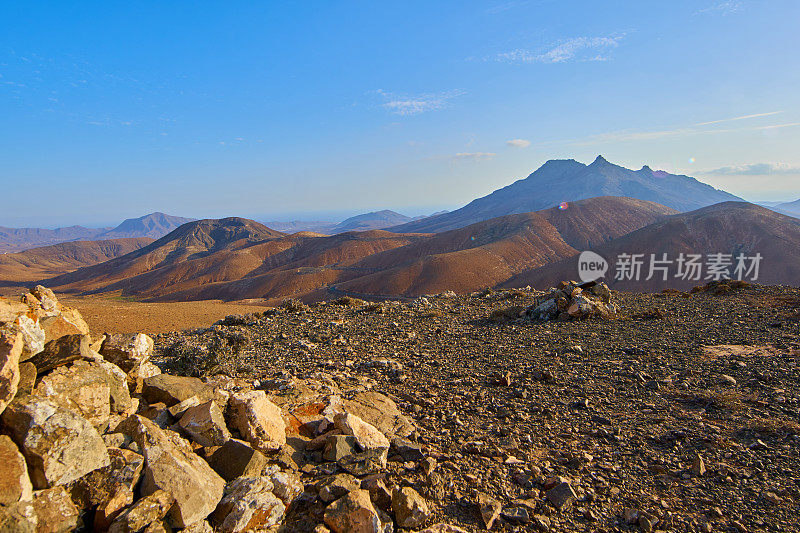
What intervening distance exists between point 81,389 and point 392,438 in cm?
343

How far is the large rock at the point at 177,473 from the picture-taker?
309 cm

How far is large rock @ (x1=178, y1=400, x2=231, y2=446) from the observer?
4.00 m

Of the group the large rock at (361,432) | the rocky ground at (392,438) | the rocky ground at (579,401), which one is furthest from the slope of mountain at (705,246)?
the large rock at (361,432)

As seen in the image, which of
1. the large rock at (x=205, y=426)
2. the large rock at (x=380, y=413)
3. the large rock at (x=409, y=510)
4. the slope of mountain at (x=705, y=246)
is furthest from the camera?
the slope of mountain at (x=705, y=246)

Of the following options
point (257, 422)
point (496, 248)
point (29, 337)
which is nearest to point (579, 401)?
point (257, 422)

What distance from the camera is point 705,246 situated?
6669cm

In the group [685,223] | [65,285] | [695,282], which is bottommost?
[65,285]

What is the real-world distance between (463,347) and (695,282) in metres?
55.8

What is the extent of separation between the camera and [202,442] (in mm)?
3965

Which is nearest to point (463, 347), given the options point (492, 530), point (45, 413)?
point (492, 530)

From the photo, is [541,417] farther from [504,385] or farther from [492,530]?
[492,530]

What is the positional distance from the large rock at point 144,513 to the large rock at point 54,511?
0.33 m

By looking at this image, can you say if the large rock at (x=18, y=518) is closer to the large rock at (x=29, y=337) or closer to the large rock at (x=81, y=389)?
the large rock at (x=81, y=389)

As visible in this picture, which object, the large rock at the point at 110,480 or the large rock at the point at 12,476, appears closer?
the large rock at the point at 12,476
